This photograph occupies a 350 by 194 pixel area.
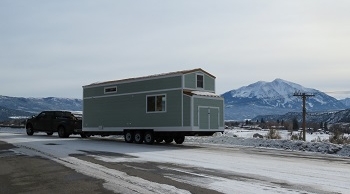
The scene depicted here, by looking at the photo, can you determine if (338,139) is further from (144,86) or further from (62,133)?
(62,133)

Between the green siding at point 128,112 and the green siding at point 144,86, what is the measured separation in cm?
31

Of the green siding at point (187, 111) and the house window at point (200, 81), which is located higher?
the house window at point (200, 81)

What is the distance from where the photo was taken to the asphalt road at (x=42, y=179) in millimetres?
9062

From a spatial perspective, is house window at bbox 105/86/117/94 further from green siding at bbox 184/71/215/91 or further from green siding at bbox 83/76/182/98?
green siding at bbox 184/71/215/91

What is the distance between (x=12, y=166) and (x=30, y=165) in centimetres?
51

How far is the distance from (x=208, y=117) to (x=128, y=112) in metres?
4.86

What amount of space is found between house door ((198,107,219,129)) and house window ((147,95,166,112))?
2.04 meters

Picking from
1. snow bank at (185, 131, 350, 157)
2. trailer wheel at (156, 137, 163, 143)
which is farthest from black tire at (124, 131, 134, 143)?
snow bank at (185, 131, 350, 157)

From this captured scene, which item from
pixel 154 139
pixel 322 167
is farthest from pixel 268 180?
pixel 154 139

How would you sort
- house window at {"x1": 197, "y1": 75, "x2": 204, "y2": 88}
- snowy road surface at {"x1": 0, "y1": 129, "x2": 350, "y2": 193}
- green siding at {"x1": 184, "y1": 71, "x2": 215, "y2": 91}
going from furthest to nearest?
house window at {"x1": 197, "y1": 75, "x2": 204, "y2": 88} → green siding at {"x1": 184, "y1": 71, "x2": 215, "y2": 91} → snowy road surface at {"x1": 0, "y1": 129, "x2": 350, "y2": 193}

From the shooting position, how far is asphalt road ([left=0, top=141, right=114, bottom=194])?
9.06 meters

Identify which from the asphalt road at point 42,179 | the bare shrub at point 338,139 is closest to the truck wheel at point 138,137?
the asphalt road at point 42,179

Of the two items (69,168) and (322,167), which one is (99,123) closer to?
(69,168)

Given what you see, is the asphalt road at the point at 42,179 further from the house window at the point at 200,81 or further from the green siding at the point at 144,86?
the house window at the point at 200,81
